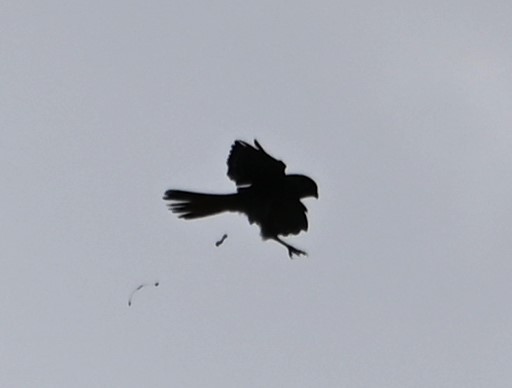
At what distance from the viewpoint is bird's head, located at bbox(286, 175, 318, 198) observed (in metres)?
8.66

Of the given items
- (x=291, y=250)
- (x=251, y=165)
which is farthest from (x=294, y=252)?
(x=251, y=165)

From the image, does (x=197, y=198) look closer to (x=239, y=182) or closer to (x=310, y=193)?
(x=239, y=182)

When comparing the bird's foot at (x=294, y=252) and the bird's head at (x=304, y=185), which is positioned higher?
the bird's head at (x=304, y=185)

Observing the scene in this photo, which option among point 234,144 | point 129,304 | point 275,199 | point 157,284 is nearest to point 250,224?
point 275,199

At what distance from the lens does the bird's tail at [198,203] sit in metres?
8.66

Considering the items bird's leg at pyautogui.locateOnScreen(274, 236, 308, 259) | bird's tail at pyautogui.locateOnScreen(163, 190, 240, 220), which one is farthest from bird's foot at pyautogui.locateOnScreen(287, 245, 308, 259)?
bird's tail at pyautogui.locateOnScreen(163, 190, 240, 220)

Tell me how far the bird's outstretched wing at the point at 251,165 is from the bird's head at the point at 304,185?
0.16 m

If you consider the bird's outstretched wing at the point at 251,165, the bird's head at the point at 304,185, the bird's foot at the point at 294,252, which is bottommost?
the bird's foot at the point at 294,252

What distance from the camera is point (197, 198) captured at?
8758 millimetres

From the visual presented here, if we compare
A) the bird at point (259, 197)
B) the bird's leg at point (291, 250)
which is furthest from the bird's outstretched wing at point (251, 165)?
the bird's leg at point (291, 250)

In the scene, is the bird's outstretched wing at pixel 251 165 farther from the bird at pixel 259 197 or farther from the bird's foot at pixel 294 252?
the bird's foot at pixel 294 252

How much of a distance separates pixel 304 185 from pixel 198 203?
4.23 feet

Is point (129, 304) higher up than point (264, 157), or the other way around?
point (264, 157)

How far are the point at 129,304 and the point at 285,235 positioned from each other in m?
3.16
